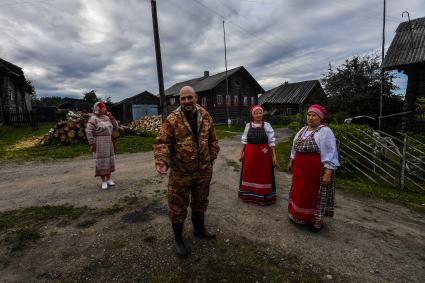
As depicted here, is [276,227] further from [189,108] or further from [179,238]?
[189,108]

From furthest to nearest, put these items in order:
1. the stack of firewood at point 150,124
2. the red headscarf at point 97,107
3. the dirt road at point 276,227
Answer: the stack of firewood at point 150,124
the red headscarf at point 97,107
the dirt road at point 276,227

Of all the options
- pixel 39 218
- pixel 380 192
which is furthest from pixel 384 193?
pixel 39 218

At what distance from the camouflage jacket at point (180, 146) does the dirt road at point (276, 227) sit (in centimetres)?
106

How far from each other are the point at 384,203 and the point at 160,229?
4315mm

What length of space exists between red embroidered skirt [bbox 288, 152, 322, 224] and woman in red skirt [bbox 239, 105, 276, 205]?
2.77 ft

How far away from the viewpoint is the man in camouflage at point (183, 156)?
296cm

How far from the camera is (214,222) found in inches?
151

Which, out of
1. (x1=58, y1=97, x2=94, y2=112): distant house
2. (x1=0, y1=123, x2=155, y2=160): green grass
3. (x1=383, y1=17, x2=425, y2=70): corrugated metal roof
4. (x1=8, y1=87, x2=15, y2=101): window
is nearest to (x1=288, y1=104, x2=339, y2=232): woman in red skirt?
(x1=0, y1=123, x2=155, y2=160): green grass

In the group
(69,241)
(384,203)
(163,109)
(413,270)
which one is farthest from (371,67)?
(69,241)

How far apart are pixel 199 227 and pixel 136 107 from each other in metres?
26.7

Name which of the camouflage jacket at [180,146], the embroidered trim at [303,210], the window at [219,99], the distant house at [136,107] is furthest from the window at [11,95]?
the embroidered trim at [303,210]

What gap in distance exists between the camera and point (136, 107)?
92.9ft

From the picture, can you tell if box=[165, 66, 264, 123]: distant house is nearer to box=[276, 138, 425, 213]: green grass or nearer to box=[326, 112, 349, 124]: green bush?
box=[326, 112, 349, 124]: green bush

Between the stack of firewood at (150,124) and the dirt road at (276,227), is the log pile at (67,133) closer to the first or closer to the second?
the dirt road at (276,227)
